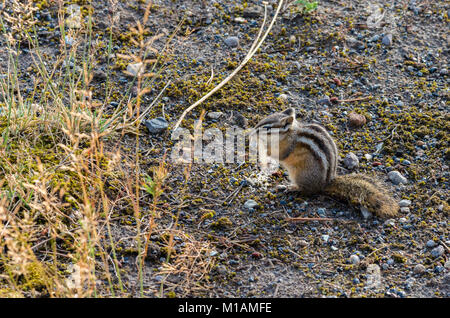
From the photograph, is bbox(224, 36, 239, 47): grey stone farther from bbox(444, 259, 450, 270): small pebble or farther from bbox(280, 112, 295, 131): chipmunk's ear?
bbox(444, 259, 450, 270): small pebble

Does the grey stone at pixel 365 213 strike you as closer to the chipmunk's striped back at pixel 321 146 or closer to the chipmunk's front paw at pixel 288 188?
the chipmunk's striped back at pixel 321 146

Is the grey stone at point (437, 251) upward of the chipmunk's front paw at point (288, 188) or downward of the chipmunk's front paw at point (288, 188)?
downward

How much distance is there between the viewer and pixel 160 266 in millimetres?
3510

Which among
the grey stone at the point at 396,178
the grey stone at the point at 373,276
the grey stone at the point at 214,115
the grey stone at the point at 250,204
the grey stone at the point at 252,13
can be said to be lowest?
the grey stone at the point at 373,276

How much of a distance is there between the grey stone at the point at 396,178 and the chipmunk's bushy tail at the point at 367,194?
353 millimetres

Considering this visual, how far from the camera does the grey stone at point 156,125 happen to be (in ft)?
15.4

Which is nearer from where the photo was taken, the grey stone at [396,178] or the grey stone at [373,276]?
the grey stone at [373,276]

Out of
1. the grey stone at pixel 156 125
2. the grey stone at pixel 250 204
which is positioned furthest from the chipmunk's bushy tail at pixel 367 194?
the grey stone at pixel 156 125

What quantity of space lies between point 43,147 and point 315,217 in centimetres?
223

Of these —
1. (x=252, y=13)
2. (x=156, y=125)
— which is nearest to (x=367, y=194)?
(x=156, y=125)

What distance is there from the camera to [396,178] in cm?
437

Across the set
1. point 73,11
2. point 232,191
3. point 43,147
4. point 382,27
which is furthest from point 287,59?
point 43,147

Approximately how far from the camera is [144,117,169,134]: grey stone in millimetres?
4688
